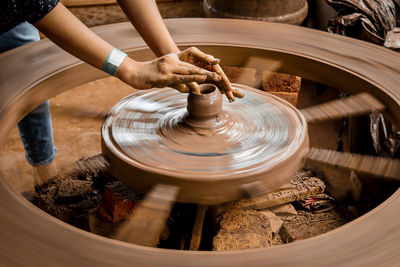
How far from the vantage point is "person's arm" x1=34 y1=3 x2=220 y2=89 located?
862 mm

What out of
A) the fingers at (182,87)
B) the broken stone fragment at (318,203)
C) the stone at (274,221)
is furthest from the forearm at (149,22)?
the broken stone fragment at (318,203)

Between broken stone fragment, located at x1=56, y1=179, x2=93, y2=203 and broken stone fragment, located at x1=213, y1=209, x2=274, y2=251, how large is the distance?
57cm

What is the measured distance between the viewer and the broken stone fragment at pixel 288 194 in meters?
1.24

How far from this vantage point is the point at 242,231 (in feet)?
3.65

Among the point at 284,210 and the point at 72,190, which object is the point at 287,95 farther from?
the point at 72,190

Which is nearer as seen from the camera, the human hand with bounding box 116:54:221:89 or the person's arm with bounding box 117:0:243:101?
the human hand with bounding box 116:54:221:89

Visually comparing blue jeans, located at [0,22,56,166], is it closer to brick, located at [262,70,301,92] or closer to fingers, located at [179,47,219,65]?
fingers, located at [179,47,219,65]

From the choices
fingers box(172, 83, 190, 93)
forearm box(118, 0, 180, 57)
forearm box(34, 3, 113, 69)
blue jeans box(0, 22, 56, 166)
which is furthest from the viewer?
blue jeans box(0, 22, 56, 166)

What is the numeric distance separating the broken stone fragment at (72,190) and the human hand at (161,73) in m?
0.62

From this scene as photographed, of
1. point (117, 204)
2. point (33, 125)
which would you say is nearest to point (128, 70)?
point (117, 204)

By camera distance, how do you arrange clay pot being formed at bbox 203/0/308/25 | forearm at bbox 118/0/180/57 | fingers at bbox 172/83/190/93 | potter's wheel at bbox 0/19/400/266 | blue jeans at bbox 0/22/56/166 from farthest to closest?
clay pot being formed at bbox 203/0/308/25 < blue jeans at bbox 0/22/56/166 < forearm at bbox 118/0/180/57 < fingers at bbox 172/83/190/93 < potter's wheel at bbox 0/19/400/266

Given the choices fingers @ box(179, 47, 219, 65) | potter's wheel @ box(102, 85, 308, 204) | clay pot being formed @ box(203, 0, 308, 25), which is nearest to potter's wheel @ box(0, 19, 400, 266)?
potter's wheel @ box(102, 85, 308, 204)

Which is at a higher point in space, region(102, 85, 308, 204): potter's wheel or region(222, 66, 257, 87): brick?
region(102, 85, 308, 204): potter's wheel

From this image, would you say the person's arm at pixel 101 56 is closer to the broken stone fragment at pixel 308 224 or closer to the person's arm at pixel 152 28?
the person's arm at pixel 152 28
